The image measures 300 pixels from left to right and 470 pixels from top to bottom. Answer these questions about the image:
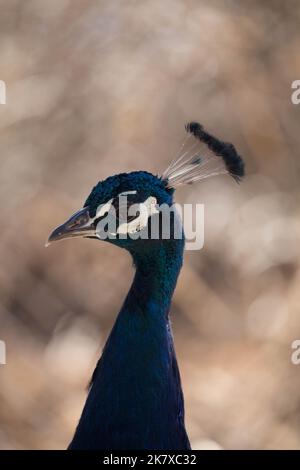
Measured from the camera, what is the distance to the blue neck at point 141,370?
4.57ft

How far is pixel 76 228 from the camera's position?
1.39m

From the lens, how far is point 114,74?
2.90m

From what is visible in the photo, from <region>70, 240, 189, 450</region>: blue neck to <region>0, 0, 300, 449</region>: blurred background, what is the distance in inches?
52.7

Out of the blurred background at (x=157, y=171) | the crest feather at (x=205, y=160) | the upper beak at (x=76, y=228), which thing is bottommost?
the upper beak at (x=76, y=228)

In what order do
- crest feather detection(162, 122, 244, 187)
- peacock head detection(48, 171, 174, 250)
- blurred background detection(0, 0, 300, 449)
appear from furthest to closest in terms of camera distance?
1. blurred background detection(0, 0, 300, 449)
2. crest feather detection(162, 122, 244, 187)
3. peacock head detection(48, 171, 174, 250)

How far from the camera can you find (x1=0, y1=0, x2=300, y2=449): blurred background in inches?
110

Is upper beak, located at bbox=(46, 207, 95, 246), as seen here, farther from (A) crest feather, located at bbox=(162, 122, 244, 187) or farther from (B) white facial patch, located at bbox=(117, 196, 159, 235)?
(A) crest feather, located at bbox=(162, 122, 244, 187)

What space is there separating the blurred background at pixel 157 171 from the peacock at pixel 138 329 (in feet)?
4.40

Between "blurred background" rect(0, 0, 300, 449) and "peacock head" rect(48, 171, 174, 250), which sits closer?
"peacock head" rect(48, 171, 174, 250)

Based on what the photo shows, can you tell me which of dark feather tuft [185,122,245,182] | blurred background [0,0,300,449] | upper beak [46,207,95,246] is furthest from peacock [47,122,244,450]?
blurred background [0,0,300,449]

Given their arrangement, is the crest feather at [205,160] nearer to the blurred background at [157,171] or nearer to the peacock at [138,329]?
the peacock at [138,329]

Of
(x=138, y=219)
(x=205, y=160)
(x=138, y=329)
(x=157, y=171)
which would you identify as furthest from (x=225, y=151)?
(x=157, y=171)

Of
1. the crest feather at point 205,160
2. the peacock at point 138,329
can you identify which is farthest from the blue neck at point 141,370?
the crest feather at point 205,160

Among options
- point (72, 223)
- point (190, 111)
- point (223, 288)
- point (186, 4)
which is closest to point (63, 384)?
point (223, 288)
